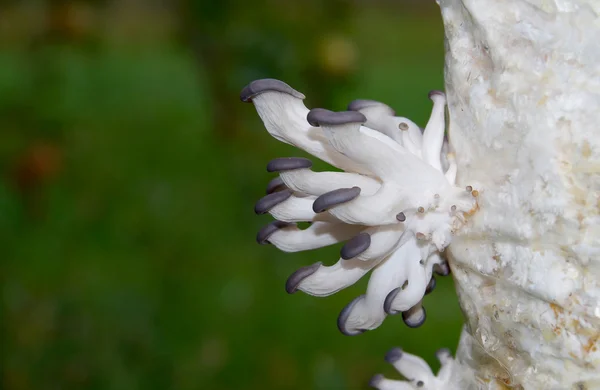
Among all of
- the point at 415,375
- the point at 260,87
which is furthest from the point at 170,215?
the point at 260,87

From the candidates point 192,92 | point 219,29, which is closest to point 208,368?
point 219,29

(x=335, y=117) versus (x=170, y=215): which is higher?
(x=170, y=215)

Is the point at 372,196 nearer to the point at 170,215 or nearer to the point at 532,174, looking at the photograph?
the point at 532,174

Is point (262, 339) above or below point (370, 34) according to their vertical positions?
below

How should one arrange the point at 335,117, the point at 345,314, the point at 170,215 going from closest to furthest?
the point at 335,117 < the point at 345,314 < the point at 170,215

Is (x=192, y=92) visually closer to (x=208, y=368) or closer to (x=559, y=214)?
(x=208, y=368)

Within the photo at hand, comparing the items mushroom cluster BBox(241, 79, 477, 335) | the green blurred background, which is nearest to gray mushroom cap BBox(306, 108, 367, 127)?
mushroom cluster BBox(241, 79, 477, 335)
